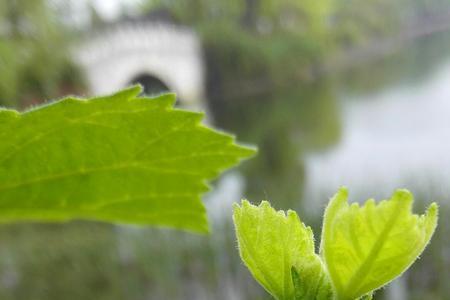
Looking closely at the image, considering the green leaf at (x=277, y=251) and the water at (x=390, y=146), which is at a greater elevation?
the water at (x=390, y=146)

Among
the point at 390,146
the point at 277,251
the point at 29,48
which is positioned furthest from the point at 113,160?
the point at 29,48

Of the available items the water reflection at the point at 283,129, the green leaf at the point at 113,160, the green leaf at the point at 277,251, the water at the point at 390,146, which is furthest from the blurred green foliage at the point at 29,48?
the green leaf at the point at 277,251

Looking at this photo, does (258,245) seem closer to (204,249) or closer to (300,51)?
(204,249)

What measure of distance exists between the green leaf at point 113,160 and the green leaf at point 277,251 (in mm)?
Answer: 87

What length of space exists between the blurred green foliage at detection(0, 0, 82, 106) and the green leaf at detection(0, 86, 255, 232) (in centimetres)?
534

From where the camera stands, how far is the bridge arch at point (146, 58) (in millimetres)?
12961

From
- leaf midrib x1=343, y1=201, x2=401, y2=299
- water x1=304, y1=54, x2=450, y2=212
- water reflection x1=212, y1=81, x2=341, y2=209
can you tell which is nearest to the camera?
leaf midrib x1=343, y1=201, x2=401, y2=299

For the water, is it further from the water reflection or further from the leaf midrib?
the leaf midrib

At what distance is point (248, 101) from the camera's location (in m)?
13.8

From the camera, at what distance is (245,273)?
2.73 meters

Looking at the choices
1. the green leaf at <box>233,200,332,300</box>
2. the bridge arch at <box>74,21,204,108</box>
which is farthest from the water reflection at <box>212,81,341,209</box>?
the green leaf at <box>233,200,332,300</box>

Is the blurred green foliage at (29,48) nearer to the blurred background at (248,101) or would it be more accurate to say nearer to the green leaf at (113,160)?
the blurred background at (248,101)

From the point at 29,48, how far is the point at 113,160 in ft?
23.8

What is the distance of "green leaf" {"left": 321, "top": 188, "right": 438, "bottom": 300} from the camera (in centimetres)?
15
